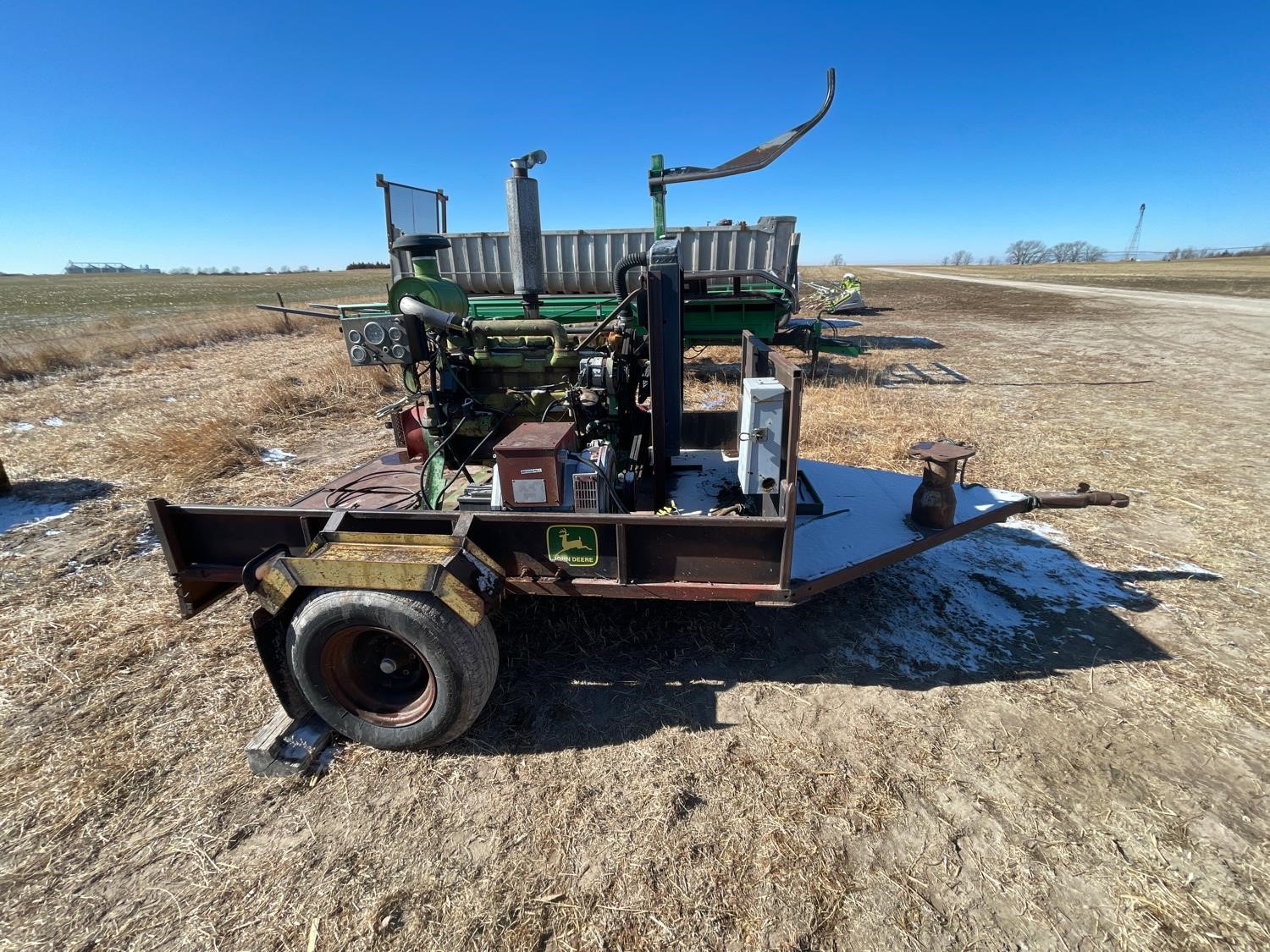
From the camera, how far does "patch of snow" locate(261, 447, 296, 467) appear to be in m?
6.51

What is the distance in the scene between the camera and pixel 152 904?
1952 millimetres


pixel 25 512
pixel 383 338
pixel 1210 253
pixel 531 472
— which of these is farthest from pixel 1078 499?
pixel 1210 253

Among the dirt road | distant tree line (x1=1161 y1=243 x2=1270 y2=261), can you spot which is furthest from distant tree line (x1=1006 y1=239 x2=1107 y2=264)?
the dirt road

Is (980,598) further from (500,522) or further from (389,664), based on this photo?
(389,664)

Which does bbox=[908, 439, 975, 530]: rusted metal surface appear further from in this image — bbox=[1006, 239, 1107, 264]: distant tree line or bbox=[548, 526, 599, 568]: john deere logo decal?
bbox=[1006, 239, 1107, 264]: distant tree line

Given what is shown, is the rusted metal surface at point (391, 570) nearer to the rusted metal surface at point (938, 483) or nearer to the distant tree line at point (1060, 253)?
the rusted metal surface at point (938, 483)

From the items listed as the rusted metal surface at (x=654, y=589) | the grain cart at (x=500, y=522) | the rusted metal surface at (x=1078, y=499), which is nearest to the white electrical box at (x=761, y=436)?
the grain cart at (x=500, y=522)

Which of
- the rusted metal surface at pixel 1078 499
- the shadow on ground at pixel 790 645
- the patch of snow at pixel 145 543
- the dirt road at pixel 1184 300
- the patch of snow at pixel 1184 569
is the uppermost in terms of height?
the dirt road at pixel 1184 300

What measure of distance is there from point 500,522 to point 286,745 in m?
1.35

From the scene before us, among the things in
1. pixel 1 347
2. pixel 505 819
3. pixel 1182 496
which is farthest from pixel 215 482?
pixel 1 347

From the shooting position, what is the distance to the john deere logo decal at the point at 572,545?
8.47 feet

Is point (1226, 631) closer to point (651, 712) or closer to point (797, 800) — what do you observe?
point (797, 800)

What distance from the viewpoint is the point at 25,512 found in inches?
203

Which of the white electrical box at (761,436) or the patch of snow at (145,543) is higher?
the white electrical box at (761,436)
